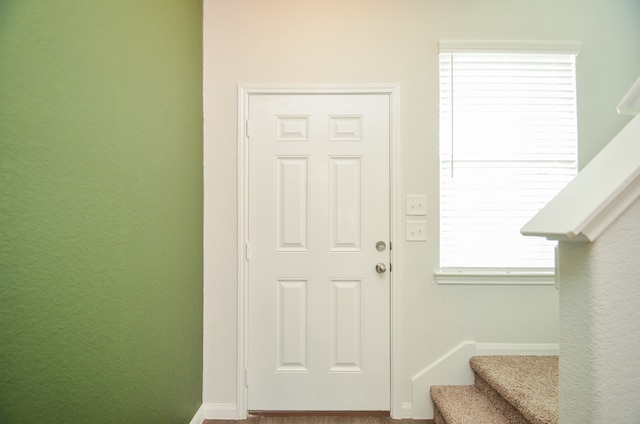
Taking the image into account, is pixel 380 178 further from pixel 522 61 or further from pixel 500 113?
pixel 522 61

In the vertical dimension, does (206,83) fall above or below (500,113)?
above

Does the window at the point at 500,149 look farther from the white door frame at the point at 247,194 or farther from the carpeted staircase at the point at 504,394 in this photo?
the carpeted staircase at the point at 504,394

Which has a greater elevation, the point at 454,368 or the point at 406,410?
the point at 454,368

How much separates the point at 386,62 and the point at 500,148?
0.93m

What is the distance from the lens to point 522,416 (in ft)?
5.36

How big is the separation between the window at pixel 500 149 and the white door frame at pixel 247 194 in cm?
31

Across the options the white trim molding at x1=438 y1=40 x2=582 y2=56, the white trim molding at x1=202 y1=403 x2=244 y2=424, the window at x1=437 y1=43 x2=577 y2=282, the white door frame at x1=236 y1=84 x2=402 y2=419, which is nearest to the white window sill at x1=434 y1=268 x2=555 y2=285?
the window at x1=437 y1=43 x2=577 y2=282

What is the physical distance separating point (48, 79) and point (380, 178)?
171cm

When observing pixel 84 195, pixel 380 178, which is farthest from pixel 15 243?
pixel 380 178

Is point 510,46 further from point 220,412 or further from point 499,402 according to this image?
point 220,412

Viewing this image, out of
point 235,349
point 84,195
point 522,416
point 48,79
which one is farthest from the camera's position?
point 235,349

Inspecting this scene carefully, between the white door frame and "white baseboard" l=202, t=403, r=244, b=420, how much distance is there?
Result: 0.10 ft

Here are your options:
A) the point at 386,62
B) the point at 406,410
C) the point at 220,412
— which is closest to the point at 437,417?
the point at 406,410

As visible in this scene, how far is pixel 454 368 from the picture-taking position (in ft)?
7.13
